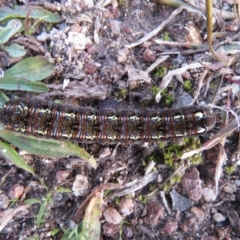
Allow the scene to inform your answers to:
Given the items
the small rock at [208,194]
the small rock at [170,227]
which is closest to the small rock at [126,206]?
the small rock at [170,227]

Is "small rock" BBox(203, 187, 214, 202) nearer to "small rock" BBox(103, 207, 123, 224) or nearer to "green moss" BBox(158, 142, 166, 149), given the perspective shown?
"green moss" BBox(158, 142, 166, 149)

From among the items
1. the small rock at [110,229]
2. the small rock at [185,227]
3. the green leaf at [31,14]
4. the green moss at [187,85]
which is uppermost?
the green leaf at [31,14]

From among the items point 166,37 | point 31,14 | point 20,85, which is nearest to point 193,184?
point 166,37

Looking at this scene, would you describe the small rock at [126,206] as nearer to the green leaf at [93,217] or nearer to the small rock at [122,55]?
the green leaf at [93,217]

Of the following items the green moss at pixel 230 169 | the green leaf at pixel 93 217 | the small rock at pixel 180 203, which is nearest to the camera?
the green leaf at pixel 93 217

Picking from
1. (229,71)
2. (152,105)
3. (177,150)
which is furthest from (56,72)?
(229,71)
